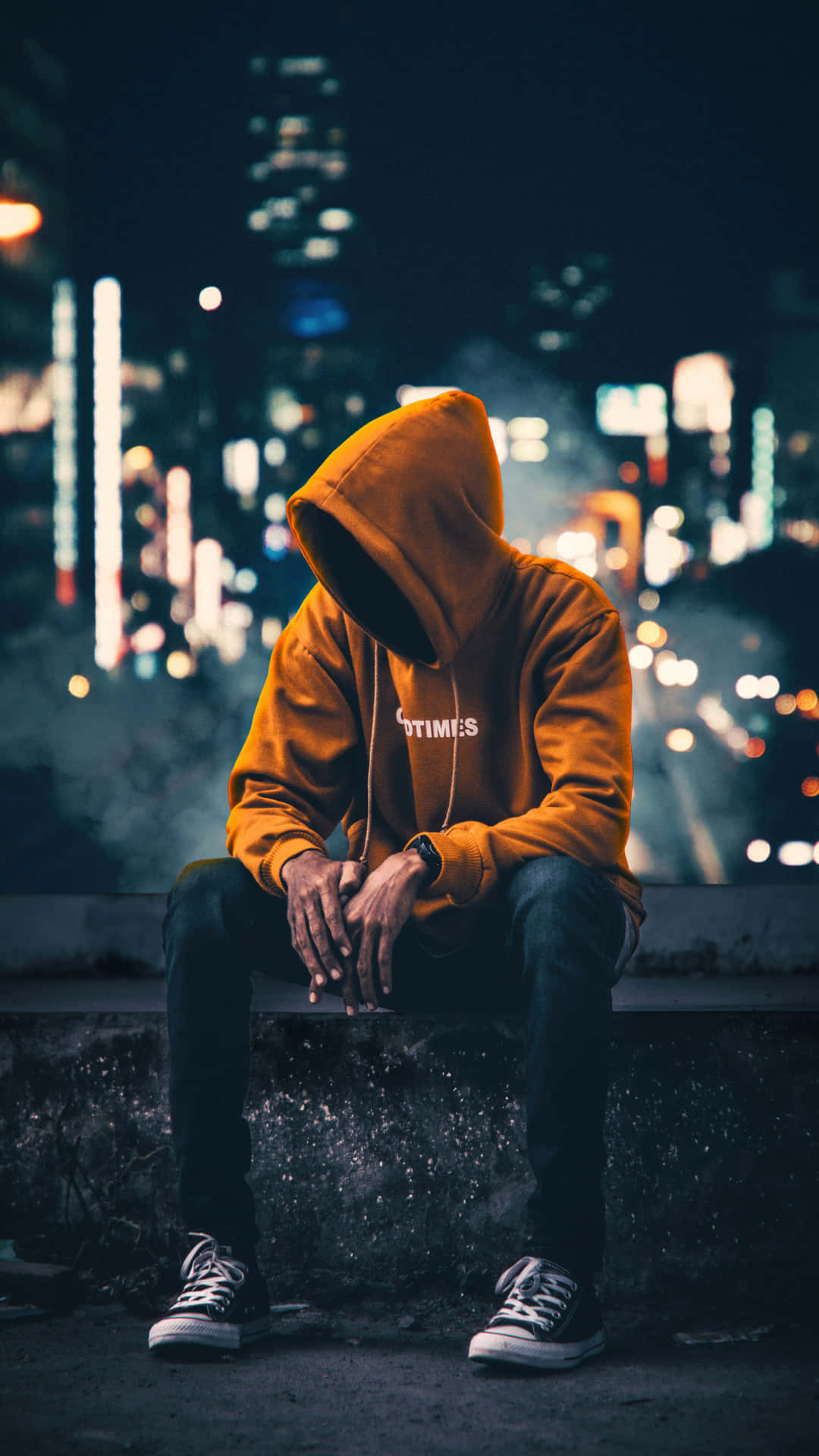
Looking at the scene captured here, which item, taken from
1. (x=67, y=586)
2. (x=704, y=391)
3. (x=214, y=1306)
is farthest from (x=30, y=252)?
(x=704, y=391)

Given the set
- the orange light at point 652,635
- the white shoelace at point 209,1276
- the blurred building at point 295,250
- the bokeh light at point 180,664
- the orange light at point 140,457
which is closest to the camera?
the white shoelace at point 209,1276

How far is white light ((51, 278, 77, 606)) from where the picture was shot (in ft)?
28.4

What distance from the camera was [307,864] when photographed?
180 cm

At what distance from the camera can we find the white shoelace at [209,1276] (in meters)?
1.66

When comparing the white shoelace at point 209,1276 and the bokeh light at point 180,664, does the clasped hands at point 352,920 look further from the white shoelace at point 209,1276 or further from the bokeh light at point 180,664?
the bokeh light at point 180,664

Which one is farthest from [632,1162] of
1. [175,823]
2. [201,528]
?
[201,528]

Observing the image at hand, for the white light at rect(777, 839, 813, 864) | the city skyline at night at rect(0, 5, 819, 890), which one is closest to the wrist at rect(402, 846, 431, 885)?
the city skyline at night at rect(0, 5, 819, 890)

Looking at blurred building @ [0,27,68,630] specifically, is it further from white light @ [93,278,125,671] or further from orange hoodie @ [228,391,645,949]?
orange hoodie @ [228,391,645,949]

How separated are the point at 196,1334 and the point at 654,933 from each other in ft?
5.85

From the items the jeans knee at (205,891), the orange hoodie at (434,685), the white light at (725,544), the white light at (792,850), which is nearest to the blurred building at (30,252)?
the orange hoodie at (434,685)

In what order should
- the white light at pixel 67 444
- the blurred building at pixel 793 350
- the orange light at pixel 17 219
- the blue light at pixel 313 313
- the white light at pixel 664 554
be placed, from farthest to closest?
the white light at pixel 664 554, the white light at pixel 67 444, the blue light at pixel 313 313, the blurred building at pixel 793 350, the orange light at pixel 17 219

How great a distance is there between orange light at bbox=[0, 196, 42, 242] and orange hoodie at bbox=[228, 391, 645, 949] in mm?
4762

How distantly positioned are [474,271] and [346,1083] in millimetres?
5819

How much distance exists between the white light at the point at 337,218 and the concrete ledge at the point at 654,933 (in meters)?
4.33
